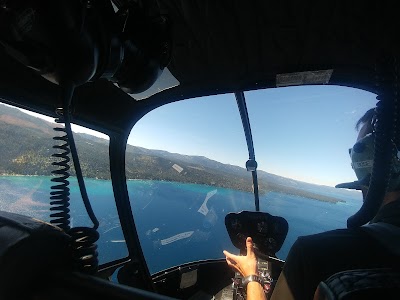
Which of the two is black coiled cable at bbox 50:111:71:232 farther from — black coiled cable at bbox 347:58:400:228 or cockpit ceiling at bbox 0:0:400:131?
black coiled cable at bbox 347:58:400:228

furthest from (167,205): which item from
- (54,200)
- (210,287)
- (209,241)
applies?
(54,200)

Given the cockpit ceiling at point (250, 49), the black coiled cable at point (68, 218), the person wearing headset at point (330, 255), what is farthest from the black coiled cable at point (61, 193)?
the person wearing headset at point (330, 255)

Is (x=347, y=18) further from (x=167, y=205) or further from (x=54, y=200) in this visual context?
(x=167, y=205)

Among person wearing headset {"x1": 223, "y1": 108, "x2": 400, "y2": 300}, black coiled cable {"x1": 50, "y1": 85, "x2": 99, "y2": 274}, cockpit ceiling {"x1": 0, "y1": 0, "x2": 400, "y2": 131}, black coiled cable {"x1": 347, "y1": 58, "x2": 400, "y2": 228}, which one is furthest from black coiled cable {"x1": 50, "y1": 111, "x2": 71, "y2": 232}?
black coiled cable {"x1": 347, "y1": 58, "x2": 400, "y2": 228}

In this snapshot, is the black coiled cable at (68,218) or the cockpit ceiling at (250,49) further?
the cockpit ceiling at (250,49)

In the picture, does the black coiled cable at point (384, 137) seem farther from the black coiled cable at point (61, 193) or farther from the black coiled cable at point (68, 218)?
the black coiled cable at point (61, 193)

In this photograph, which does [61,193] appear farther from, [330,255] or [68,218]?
[330,255]

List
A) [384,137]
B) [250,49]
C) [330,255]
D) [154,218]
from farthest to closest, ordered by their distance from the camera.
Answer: [154,218] → [250,49] → [384,137] → [330,255]

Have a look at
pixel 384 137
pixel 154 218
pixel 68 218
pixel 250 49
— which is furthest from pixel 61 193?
pixel 154 218
